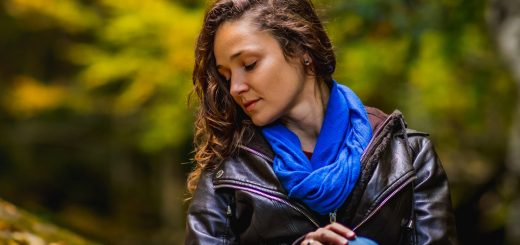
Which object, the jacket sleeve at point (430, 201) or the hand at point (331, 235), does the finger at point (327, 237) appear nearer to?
the hand at point (331, 235)

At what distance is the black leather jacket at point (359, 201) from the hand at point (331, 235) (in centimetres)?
20

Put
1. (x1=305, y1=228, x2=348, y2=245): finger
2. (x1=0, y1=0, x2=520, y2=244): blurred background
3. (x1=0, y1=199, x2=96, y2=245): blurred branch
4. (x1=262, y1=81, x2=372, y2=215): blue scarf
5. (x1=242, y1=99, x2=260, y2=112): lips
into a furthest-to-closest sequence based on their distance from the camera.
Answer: (x1=0, y1=0, x2=520, y2=244): blurred background → (x1=0, y1=199, x2=96, y2=245): blurred branch → (x1=242, y1=99, x2=260, y2=112): lips → (x1=262, y1=81, x2=372, y2=215): blue scarf → (x1=305, y1=228, x2=348, y2=245): finger

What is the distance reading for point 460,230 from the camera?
7461 millimetres

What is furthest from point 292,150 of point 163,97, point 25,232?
point 163,97

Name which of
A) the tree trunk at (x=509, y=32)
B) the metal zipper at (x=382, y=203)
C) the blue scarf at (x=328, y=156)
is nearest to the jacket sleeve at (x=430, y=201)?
the metal zipper at (x=382, y=203)

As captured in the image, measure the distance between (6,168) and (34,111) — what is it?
2893mm

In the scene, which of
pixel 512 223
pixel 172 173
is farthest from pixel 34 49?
pixel 512 223

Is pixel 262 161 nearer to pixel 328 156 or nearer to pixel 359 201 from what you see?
pixel 328 156

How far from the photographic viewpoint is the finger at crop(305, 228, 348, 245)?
216cm

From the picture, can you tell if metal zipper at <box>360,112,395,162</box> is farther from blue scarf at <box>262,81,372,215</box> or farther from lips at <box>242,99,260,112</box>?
lips at <box>242,99,260,112</box>

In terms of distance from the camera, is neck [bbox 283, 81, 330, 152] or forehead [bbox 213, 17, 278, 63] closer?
forehead [bbox 213, 17, 278, 63]

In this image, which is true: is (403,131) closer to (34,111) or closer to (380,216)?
(380,216)

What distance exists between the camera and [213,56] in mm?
2570

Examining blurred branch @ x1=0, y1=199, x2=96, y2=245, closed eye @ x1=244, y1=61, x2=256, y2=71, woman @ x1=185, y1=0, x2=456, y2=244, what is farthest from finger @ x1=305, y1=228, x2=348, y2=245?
blurred branch @ x1=0, y1=199, x2=96, y2=245
